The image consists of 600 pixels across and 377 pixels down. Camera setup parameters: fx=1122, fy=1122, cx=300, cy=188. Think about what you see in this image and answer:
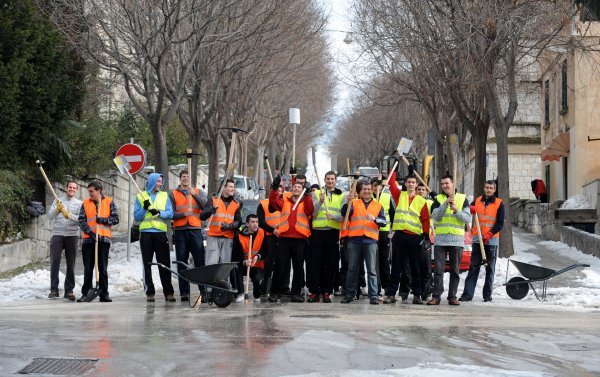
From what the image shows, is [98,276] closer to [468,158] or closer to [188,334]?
[188,334]

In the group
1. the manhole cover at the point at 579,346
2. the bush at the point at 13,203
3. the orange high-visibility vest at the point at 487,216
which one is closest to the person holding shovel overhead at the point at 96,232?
Answer: the bush at the point at 13,203

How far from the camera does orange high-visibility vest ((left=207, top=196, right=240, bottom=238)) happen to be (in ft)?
51.7

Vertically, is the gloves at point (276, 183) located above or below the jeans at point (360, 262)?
above

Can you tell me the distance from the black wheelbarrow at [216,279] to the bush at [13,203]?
6.70 m

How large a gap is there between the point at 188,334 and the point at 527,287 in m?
6.94

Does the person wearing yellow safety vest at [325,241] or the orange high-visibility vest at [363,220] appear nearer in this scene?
the orange high-visibility vest at [363,220]

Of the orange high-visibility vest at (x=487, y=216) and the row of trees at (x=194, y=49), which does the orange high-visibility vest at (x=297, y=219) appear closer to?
the orange high-visibility vest at (x=487, y=216)

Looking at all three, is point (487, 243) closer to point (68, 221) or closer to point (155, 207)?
point (155, 207)

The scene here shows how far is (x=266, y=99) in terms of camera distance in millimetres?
46062

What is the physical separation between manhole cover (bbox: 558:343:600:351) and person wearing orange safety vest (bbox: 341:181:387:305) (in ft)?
17.5

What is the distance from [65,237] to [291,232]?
11.1 feet

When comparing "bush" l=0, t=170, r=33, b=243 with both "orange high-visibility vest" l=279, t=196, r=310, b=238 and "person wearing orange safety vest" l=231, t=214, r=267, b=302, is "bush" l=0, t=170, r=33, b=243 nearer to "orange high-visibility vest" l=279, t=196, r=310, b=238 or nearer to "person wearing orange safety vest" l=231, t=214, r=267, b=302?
"person wearing orange safety vest" l=231, t=214, r=267, b=302

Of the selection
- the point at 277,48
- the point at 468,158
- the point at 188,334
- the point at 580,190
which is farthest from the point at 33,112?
the point at 468,158

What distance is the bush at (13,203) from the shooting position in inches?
795
